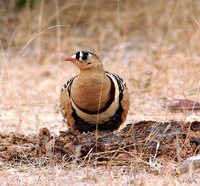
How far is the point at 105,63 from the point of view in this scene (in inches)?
349

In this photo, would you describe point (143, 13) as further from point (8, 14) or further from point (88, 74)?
point (88, 74)

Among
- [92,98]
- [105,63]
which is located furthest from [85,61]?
[105,63]

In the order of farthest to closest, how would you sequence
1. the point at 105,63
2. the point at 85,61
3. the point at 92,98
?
the point at 105,63 → the point at 85,61 → the point at 92,98

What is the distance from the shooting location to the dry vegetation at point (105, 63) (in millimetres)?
4672

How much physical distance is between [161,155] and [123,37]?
5182 mm

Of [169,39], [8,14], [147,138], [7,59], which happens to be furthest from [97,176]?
[8,14]

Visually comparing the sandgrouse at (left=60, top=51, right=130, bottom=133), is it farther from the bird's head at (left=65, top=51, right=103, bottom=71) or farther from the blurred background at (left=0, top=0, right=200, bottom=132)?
the blurred background at (left=0, top=0, right=200, bottom=132)

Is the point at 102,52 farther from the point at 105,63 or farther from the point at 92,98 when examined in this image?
the point at 92,98

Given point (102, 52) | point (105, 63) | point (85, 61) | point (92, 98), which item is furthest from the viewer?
point (102, 52)

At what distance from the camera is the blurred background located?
7044 mm

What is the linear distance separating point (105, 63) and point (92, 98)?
373 centimetres

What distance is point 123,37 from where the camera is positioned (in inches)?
394

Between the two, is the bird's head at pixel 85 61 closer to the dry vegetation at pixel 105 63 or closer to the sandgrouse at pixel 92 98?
the sandgrouse at pixel 92 98

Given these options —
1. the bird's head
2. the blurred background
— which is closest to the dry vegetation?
the blurred background
